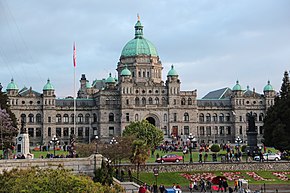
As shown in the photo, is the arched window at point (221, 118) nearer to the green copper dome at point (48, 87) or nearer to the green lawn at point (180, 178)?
the green copper dome at point (48, 87)

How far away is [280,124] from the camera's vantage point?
69.2 metres

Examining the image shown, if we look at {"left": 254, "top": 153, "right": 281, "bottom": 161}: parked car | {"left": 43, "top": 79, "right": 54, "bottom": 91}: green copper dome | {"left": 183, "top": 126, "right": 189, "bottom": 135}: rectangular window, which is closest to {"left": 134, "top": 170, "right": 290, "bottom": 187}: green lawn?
{"left": 254, "top": 153, "right": 281, "bottom": 161}: parked car

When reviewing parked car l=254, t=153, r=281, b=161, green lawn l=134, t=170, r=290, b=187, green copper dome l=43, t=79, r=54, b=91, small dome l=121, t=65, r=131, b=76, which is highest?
small dome l=121, t=65, r=131, b=76

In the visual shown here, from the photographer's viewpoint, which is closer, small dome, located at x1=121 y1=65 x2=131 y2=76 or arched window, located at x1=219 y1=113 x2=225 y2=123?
small dome, located at x1=121 y1=65 x2=131 y2=76

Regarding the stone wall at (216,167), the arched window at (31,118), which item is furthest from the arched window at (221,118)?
the stone wall at (216,167)

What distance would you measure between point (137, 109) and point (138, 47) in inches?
643

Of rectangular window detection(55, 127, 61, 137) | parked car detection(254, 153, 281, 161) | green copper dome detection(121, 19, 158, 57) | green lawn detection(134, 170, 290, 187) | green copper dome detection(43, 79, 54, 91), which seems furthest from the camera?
green copper dome detection(121, 19, 158, 57)

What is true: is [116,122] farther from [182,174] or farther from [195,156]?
[182,174]

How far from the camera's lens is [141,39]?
12288 cm

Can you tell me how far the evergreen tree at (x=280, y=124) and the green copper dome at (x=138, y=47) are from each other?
164 ft

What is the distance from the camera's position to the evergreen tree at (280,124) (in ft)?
224

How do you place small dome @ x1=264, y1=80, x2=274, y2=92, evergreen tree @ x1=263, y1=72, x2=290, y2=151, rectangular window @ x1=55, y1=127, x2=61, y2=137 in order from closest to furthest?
evergreen tree @ x1=263, y1=72, x2=290, y2=151, rectangular window @ x1=55, y1=127, x2=61, y2=137, small dome @ x1=264, y1=80, x2=274, y2=92

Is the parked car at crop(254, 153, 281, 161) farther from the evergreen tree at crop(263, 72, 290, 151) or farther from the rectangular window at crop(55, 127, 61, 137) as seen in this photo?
the rectangular window at crop(55, 127, 61, 137)

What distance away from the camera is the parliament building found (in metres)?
112
